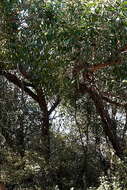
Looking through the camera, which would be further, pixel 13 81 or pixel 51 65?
pixel 13 81

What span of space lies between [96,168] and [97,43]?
4.81m

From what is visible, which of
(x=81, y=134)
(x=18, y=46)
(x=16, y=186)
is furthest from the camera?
(x=81, y=134)

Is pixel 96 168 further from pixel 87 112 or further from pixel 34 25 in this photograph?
pixel 34 25

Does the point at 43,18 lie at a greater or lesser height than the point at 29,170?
greater

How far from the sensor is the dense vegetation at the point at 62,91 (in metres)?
4.57

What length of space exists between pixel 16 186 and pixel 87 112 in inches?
105

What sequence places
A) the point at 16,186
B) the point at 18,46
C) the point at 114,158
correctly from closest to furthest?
the point at 18,46, the point at 114,158, the point at 16,186

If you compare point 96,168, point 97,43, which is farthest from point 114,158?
point 97,43

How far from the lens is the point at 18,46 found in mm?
5086

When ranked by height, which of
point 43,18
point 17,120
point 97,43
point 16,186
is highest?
point 17,120

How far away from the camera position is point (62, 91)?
229 inches

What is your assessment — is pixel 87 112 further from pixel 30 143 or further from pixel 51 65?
pixel 51 65

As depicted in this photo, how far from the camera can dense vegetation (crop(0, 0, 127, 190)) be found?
4.57 metres

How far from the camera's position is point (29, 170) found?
Result: 7.50 meters
